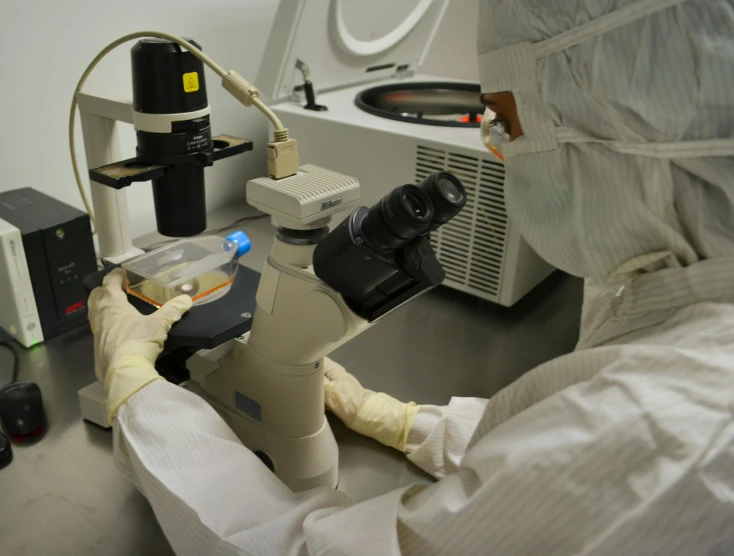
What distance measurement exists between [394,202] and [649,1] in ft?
0.96

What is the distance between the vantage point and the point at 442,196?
0.63 meters

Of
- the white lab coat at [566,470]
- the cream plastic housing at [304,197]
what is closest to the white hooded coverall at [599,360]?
the white lab coat at [566,470]

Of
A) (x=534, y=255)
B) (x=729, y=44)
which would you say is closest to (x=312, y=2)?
(x=534, y=255)

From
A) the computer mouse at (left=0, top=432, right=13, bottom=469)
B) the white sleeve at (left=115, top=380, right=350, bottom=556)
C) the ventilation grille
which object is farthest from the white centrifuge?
the computer mouse at (left=0, top=432, right=13, bottom=469)

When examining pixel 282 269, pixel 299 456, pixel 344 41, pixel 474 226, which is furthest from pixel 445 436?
pixel 344 41

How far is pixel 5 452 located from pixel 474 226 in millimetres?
938

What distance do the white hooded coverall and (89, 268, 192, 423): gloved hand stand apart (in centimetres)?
11

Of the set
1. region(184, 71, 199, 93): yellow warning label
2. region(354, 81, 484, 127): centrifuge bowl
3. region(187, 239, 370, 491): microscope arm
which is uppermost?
region(184, 71, 199, 93): yellow warning label

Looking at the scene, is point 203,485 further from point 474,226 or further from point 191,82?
point 474,226

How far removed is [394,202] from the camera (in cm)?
62

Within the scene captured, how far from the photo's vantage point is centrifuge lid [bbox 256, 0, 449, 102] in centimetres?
133

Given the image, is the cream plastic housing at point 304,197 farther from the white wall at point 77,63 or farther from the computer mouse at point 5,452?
the computer mouse at point 5,452

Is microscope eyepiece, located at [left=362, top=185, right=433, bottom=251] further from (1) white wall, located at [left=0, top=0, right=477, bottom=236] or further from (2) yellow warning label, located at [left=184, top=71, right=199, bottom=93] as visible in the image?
(1) white wall, located at [left=0, top=0, right=477, bottom=236]

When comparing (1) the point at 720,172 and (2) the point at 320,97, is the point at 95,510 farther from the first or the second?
(2) the point at 320,97
